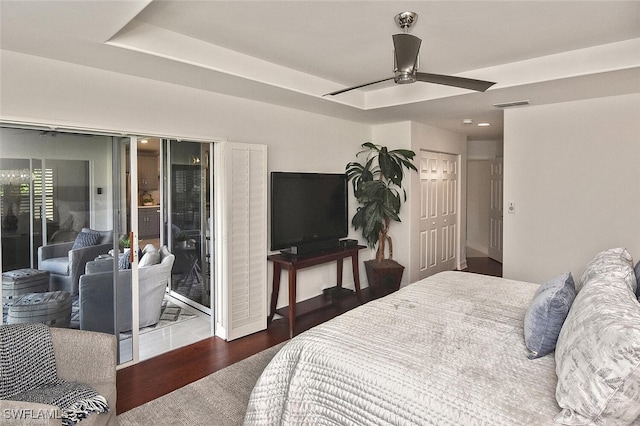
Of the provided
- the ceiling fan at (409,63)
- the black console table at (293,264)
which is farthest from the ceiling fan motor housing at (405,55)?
the black console table at (293,264)

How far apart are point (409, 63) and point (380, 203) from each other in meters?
2.68

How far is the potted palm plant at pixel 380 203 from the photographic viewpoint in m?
4.75

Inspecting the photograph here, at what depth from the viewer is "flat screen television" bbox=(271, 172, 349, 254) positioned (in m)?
3.97

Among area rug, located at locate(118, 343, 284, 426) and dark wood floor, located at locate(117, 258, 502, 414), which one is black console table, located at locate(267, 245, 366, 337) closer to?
dark wood floor, located at locate(117, 258, 502, 414)

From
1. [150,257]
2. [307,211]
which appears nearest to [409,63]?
[307,211]

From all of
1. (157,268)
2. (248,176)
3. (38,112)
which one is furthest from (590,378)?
(157,268)

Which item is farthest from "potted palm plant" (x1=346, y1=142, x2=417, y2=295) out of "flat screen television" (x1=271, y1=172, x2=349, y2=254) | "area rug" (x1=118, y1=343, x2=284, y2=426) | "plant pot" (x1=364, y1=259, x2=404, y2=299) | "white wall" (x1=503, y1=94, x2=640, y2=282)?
"area rug" (x1=118, y1=343, x2=284, y2=426)

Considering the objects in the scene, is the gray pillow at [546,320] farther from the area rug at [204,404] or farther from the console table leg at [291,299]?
the console table leg at [291,299]

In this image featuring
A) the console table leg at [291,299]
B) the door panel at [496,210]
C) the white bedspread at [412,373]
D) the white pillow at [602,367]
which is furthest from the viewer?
the door panel at [496,210]

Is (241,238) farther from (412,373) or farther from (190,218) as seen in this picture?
(412,373)

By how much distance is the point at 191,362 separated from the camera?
3209mm

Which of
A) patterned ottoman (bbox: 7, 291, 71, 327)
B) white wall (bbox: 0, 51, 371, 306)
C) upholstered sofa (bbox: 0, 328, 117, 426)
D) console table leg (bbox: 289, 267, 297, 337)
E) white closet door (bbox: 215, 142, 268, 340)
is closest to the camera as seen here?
upholstered sofa (bbox: 0, 328, 117, 426)

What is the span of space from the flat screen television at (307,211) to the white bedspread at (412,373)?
5.94ft

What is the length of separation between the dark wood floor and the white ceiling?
2.32m
